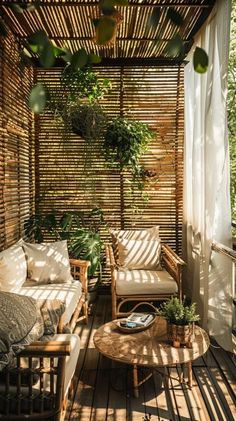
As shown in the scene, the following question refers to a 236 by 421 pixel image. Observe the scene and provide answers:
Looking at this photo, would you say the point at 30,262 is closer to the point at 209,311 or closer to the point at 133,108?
the point at 209,311

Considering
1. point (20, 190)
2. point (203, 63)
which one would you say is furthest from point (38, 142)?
point (203, 63)

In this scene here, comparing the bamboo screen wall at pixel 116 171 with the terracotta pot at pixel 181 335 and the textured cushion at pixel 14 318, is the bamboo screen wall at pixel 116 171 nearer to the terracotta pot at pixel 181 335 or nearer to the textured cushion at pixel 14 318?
the terracotta pot at pixel 181 335

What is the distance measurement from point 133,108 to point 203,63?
478 centimetres

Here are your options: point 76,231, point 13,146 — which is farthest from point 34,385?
point 13,146

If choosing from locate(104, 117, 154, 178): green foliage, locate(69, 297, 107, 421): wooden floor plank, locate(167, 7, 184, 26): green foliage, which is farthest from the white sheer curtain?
locate(167, 7, 184, 26): green foliage

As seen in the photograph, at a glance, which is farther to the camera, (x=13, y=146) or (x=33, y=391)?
(x=13, y=146)

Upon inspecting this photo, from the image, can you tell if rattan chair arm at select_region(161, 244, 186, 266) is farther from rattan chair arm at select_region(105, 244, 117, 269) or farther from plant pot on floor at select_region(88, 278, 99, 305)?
plant pot on floor at select_region(88, 278, 99, 305)

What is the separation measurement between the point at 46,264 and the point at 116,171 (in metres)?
1.86

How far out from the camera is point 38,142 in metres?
5.14

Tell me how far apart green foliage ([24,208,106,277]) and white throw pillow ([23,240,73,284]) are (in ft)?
1.77

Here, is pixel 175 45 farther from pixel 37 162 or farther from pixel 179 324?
pixel 37 162

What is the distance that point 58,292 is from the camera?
3541 mm

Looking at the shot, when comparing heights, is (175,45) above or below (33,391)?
above

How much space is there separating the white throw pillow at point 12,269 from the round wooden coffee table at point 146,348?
95cm
